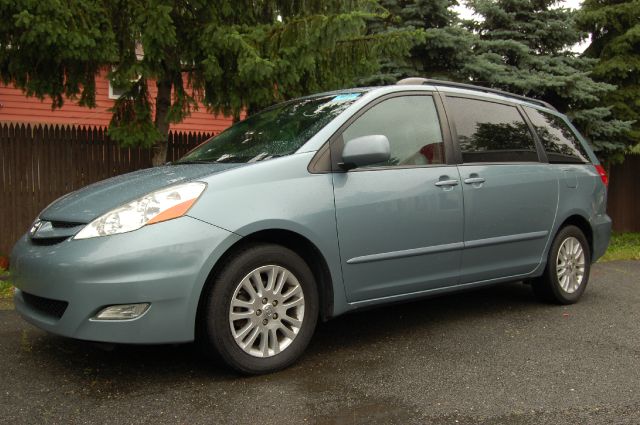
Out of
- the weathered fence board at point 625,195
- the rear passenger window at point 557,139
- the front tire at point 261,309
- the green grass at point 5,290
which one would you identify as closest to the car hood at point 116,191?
the front tire at point 261,309

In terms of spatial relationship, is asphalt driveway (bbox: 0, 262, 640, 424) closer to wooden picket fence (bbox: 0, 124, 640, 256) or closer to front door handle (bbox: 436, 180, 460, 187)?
front door handle (bbox: 436, 180, 460, 187)

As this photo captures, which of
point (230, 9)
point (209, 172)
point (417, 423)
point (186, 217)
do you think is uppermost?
point (230, 9)

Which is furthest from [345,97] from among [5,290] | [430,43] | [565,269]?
[430,43]

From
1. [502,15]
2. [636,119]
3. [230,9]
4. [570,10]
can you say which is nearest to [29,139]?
[230,9]

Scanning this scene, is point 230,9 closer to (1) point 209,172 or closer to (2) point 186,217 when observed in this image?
(1) point 209,172

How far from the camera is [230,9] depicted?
659 cm

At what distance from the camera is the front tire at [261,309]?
10.7ft

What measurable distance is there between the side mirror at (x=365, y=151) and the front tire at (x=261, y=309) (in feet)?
2.26

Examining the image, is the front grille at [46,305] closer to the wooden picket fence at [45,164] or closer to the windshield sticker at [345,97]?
the windshield sticker at [345,97]

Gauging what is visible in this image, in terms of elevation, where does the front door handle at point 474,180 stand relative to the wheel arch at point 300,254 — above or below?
above

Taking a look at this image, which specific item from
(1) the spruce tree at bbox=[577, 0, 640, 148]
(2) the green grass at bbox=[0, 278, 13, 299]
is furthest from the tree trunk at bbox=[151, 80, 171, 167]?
(1) the spruce tree at bbox=[577, 0, 640, 148]

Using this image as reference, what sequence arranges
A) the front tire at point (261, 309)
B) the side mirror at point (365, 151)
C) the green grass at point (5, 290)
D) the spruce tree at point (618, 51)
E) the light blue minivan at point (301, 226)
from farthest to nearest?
the spruce tree at point (618, 51), the green grass at point (5, 290), the side mirror at point (365, 151), the front tire at point (261, 309), the light blue minivan at point (301, 226)

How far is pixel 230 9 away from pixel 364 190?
145 inches

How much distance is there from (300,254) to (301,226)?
9.5 inches
